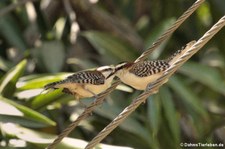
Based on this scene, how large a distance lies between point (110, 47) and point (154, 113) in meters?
0.56

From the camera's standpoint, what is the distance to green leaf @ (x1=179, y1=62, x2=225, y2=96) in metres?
3.72

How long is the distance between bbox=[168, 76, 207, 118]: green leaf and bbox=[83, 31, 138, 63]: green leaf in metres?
0.27

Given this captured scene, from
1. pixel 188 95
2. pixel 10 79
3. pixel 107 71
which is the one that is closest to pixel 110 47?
pixel 188 95

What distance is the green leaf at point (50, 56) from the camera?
3.75 m

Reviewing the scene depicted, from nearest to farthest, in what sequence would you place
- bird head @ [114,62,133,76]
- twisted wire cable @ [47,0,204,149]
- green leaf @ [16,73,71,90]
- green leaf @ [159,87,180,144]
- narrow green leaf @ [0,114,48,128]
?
twisted wire cable @ [47,0,204,149] < bird head @ [114,62,133,76] < narrow green leaf @ [0,114,48,128] < green leaf @ [16,73,71,90] < green leaf @ [159,87,180,144]

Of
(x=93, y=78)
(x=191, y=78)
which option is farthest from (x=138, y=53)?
(x=93, y=78)

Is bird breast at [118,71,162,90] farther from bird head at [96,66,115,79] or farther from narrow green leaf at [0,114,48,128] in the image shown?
narrow green leaf at [0,114,48,128]

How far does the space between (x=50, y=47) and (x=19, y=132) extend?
88 centimetres

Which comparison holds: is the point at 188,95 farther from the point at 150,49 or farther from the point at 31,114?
the point at 150,49

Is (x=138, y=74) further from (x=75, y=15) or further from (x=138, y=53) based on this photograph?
(x=75, y=15)

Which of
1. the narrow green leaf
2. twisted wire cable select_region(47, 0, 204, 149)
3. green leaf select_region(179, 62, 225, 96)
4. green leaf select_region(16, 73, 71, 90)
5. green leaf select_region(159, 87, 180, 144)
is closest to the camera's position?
twisted wire cable select_region(47, 0, 204, 149)

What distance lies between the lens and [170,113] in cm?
357

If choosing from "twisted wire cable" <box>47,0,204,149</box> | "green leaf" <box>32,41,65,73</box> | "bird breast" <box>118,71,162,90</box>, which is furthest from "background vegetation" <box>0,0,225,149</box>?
"twisted wire cable" <box>47,0,204,149</box>

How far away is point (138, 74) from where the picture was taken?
97.8 inches
